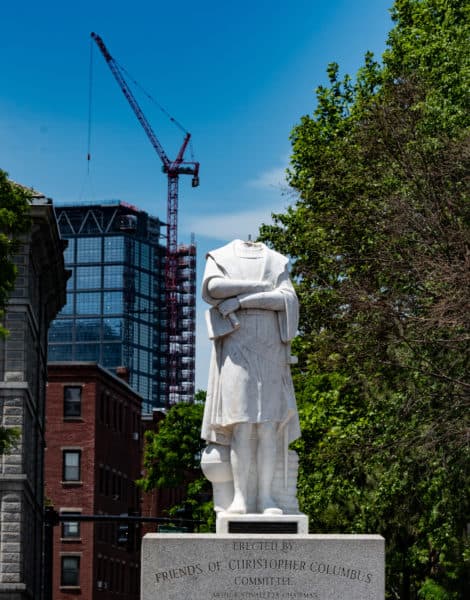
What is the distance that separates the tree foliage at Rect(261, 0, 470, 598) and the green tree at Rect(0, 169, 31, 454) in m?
6.83

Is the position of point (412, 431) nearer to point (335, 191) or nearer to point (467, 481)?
point (467, 481)

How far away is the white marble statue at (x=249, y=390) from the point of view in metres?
19.3

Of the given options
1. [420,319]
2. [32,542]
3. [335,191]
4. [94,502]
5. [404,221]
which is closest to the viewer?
[420,319]

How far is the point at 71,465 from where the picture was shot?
93.9 m

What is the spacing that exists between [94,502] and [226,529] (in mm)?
75434

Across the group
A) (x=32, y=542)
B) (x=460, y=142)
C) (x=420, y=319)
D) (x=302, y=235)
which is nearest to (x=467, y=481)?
(x=420, y=319)

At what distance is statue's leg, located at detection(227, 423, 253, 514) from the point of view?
19.3 meters

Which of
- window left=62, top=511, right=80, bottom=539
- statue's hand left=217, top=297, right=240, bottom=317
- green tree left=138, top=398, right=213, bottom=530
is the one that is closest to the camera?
statue's hand left=217, top=297, right=240, bottom=317

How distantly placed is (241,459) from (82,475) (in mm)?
74914

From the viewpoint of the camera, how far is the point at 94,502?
93.4 metres

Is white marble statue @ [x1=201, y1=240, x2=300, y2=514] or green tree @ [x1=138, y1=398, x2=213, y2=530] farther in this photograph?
green tree @ [x1=138, y1=398, x2=213, y2=530]

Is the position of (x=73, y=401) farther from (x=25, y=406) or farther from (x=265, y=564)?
(x=265, y=564)

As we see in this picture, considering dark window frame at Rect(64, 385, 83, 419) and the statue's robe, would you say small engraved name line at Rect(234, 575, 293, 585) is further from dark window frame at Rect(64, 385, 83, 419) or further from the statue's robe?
dark window frame at Rect(64, 385, 83, 419)

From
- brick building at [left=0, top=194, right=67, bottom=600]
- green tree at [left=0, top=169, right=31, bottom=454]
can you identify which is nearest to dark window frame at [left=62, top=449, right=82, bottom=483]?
brick building at [left=0, top=194, right=67, bottom=600]
